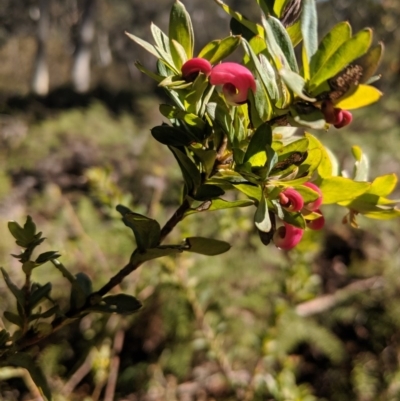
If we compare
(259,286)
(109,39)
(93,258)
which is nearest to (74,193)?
(93,258)

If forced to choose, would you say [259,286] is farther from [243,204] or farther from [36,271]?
[243,204]

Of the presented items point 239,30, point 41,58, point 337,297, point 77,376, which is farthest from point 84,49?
point 239,30

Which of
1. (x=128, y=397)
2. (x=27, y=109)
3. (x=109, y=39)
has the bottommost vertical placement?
(x=109, y=39)

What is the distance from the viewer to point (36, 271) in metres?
1.16

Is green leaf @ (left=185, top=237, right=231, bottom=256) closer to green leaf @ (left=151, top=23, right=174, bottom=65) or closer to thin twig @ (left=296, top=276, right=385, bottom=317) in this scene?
green leaf @ (left=151, top=23, right=174, bottom=65)

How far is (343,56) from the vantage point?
0.27 meters

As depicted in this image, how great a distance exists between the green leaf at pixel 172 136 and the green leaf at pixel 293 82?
96mm

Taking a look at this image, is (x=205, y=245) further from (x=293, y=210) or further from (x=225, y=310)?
(x=225, y=310)

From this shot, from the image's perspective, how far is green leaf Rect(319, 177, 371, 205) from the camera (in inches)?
13.2

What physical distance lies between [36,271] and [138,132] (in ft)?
7.90

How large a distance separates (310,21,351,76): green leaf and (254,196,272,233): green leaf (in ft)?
0.29

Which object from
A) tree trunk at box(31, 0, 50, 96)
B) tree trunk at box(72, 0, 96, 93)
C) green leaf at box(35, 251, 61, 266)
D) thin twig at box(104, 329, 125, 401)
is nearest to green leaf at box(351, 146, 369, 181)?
green leaf at box(35, 251, 61, 266)

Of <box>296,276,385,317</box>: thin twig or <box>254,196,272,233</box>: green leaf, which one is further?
<box>296,276,385,317</box>: thin twig

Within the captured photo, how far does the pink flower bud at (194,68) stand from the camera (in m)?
0.31
